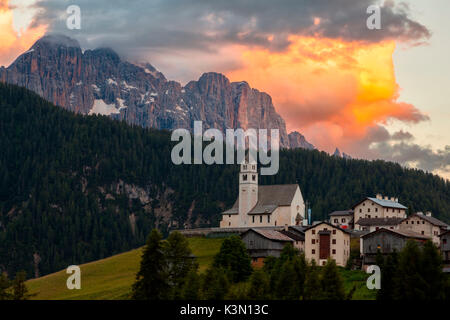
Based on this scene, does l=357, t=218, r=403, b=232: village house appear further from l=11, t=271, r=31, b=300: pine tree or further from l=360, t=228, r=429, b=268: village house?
l=11, t=271, r=31, b=300: pine tree

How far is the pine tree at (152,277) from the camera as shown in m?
99.8

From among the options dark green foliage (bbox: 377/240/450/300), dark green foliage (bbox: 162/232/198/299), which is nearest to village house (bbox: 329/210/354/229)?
dark green foliage (bbox: 162/232/198/299)

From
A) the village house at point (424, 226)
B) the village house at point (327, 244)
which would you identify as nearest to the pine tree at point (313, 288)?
the village house at point (327, 244)

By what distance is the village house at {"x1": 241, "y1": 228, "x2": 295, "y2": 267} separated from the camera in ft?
455

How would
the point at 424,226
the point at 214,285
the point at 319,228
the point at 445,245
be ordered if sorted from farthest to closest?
1. the point at 424,226
2. the point at 319,228
3. the point at 445,245
4. the point at 214,285

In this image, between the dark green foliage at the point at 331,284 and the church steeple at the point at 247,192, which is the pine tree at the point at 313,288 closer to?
the dark green foliage at the point at 331,284

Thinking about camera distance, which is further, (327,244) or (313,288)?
(327,244)

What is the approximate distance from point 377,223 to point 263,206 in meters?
27.0

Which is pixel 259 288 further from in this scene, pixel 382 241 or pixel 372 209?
pixel 372 209

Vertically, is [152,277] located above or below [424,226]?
below

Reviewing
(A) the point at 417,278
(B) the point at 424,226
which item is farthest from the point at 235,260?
(B) the point at 424,226

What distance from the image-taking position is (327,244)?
136250 mm
